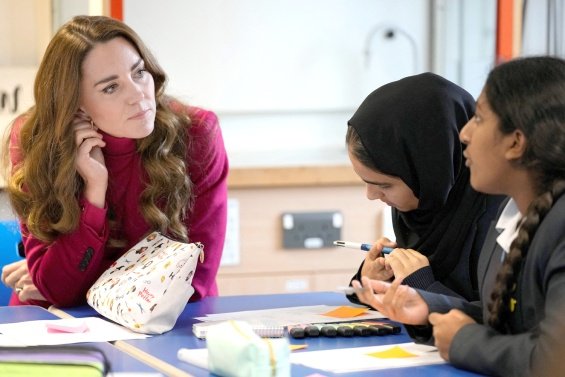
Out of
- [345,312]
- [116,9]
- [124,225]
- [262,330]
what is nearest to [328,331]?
[262,330]

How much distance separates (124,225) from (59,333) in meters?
0.50

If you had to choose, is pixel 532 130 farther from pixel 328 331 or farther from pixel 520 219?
pixel 328 331

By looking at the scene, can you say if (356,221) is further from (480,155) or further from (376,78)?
(480,155)

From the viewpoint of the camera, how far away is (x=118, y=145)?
2.29m

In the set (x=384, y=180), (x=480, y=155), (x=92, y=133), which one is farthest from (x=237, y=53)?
(x=480, y=155)

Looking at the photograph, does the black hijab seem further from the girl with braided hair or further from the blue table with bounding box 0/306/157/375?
the blue table with bounding box 0/306/157/375

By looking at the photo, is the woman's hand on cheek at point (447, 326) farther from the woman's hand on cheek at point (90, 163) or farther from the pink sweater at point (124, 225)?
the woman's hand on cheek at point (90, 163)

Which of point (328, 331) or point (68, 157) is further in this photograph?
point (68, 157)

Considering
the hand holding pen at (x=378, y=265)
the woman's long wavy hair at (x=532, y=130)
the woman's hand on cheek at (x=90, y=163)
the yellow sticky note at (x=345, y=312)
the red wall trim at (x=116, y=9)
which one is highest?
the red wall trim at (x=116, y=9)

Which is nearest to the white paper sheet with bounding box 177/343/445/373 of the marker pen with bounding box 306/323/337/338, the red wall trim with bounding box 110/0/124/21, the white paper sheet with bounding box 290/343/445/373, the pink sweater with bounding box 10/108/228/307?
the white paper sheet with bounding box 290/343/445/373

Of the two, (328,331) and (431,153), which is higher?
(431,153)

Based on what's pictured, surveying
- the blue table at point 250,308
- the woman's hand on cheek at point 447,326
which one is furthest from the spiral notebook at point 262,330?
the woman's hand on cheek at point 447,326

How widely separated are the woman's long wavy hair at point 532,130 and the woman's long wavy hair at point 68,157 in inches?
36.4

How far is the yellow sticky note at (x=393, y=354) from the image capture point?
1602mm
